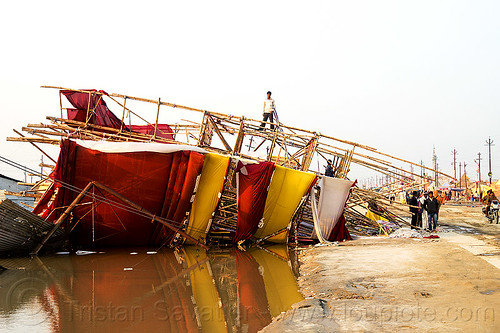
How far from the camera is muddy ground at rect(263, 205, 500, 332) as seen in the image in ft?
15.3

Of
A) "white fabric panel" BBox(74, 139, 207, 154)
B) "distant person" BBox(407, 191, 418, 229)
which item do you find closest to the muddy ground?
"white fabric panel" BBox(74, 139, 207, 154)

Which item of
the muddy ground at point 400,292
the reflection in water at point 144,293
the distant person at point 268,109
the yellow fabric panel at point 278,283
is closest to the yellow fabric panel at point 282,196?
the yellow fabric panel at point 278,283

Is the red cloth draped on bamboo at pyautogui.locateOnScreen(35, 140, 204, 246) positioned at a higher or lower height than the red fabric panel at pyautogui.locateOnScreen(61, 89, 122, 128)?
lower

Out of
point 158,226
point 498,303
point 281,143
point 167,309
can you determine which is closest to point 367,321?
point 498,303

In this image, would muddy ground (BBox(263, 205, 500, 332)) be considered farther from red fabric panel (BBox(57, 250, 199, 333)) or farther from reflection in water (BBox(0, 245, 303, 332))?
red fabric panel (BBox(57, 250, 199, 333))

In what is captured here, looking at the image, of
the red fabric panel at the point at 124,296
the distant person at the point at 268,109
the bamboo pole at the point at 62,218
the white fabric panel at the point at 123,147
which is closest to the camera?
the red fabric panel at the point at 124,296

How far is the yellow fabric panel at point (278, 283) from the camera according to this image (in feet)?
20.3

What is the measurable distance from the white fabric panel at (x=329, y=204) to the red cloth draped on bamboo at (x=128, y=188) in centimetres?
430

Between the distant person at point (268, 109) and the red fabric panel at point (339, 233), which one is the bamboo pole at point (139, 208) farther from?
the distant person at point (268, 109)

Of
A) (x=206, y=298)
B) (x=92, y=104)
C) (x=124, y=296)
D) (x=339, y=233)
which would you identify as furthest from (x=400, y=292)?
(x=92, y=104)

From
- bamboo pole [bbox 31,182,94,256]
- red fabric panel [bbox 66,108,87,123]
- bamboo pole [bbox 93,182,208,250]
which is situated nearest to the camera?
bamboo pole [bbox 31,182,94,256]

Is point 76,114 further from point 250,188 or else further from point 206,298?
point 206,298

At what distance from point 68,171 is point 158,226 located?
285 cm

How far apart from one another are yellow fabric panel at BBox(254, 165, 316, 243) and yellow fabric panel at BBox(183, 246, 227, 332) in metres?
3.35
